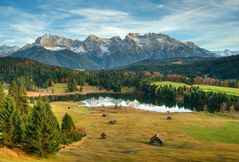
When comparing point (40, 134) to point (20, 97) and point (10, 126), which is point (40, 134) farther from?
point (20, 97)

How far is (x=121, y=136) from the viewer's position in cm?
11856

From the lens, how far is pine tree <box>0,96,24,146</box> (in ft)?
217

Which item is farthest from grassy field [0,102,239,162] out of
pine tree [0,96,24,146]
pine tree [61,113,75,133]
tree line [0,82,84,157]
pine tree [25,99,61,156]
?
pine tree [0,96,24,146]

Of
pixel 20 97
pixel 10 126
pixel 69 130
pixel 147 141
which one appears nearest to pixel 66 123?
pixel 69 130

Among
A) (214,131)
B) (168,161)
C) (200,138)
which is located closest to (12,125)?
(168,161)

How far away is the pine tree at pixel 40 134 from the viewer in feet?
214

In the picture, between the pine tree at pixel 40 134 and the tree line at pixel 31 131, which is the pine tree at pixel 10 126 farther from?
the pine tree at pixel 40 134

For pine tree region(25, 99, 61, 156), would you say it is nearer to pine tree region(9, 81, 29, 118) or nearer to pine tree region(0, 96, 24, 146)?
pine tree region(0, 96, 24, 146)

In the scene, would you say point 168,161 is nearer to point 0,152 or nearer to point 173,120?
point 0,152

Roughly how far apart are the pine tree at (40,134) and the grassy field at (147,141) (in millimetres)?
2614

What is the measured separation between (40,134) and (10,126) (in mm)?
6510

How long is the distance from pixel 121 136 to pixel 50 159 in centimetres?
5457

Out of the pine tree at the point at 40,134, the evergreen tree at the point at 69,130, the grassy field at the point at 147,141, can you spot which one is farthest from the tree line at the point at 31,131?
the evergreen tree at the point at 69,130

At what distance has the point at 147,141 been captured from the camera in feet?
363
